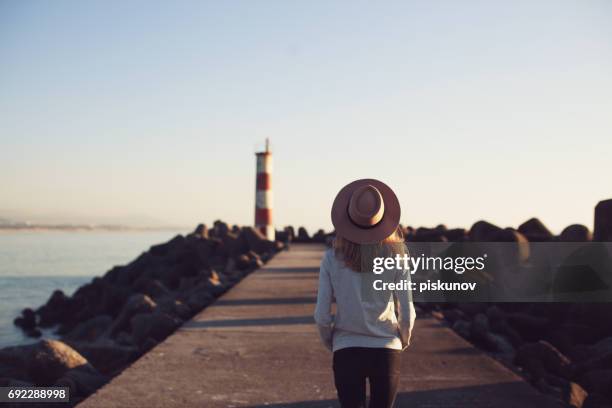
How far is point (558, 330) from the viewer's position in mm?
6809

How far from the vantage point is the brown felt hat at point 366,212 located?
2578mm

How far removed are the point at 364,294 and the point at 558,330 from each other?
4.85m

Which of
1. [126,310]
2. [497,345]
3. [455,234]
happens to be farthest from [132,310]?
[455,234]

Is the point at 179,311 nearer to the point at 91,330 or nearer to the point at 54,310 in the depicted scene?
the point at 91,330

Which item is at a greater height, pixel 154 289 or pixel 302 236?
pixel 302 236

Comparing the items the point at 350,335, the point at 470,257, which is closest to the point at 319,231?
the point at 470,257

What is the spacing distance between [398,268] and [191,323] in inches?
176

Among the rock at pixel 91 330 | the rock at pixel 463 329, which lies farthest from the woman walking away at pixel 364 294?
the rock at pixel 91 330

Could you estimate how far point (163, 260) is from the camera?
676 inches

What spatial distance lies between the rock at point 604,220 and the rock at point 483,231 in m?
2.39

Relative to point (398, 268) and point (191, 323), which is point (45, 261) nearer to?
point (191, 323)

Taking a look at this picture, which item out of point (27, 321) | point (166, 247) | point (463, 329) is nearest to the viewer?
point (463, 329)

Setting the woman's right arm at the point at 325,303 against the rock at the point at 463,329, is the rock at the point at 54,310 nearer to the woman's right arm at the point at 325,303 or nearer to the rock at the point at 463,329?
the rock at the point at 463,329

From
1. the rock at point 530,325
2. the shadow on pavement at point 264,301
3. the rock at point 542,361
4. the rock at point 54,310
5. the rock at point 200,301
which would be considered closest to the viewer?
the rock at point 542,361
